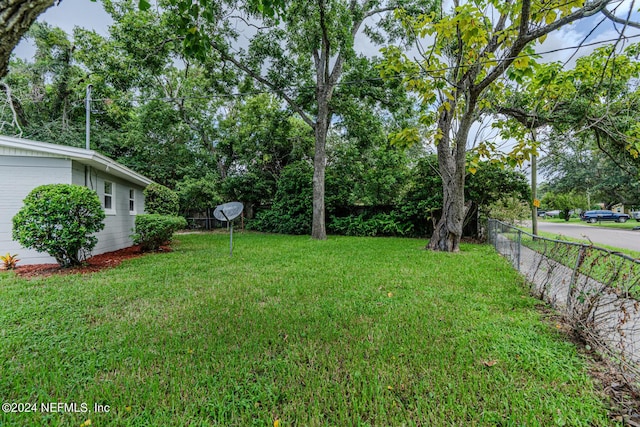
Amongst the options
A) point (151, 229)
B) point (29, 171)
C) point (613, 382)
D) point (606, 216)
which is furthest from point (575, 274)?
point (606, 216)

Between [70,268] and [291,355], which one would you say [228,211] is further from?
[291,355]

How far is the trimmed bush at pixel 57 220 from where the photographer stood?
16.2ft

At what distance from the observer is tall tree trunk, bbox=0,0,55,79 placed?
1.23 metres

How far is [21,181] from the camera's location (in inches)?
234

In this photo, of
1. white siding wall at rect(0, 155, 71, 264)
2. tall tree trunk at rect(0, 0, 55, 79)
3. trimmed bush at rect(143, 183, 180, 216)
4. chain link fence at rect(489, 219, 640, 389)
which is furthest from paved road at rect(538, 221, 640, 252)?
trimmed bush at rect(143, 183, 180, 216)

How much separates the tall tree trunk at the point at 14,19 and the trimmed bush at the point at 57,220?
495 centimetres

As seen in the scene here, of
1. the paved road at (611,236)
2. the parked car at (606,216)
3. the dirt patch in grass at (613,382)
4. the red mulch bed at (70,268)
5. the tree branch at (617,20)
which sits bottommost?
the paved road at (611,236)

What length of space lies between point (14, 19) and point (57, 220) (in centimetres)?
525

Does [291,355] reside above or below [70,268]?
below

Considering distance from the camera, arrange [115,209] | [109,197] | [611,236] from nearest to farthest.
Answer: [109,197] < [115,209] < [611,236]

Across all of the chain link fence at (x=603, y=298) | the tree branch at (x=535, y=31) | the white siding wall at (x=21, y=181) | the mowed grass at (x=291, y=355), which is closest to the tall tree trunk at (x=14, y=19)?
the mowed grass at (x=291, y=355)

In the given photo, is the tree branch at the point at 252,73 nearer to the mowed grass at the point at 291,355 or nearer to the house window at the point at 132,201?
the house window at the point at 132,201

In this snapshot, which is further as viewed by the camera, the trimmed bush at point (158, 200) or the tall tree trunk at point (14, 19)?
the trimmed bush at point (158, 200)

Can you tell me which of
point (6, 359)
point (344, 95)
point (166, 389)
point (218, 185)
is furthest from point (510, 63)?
point (218, 185)
